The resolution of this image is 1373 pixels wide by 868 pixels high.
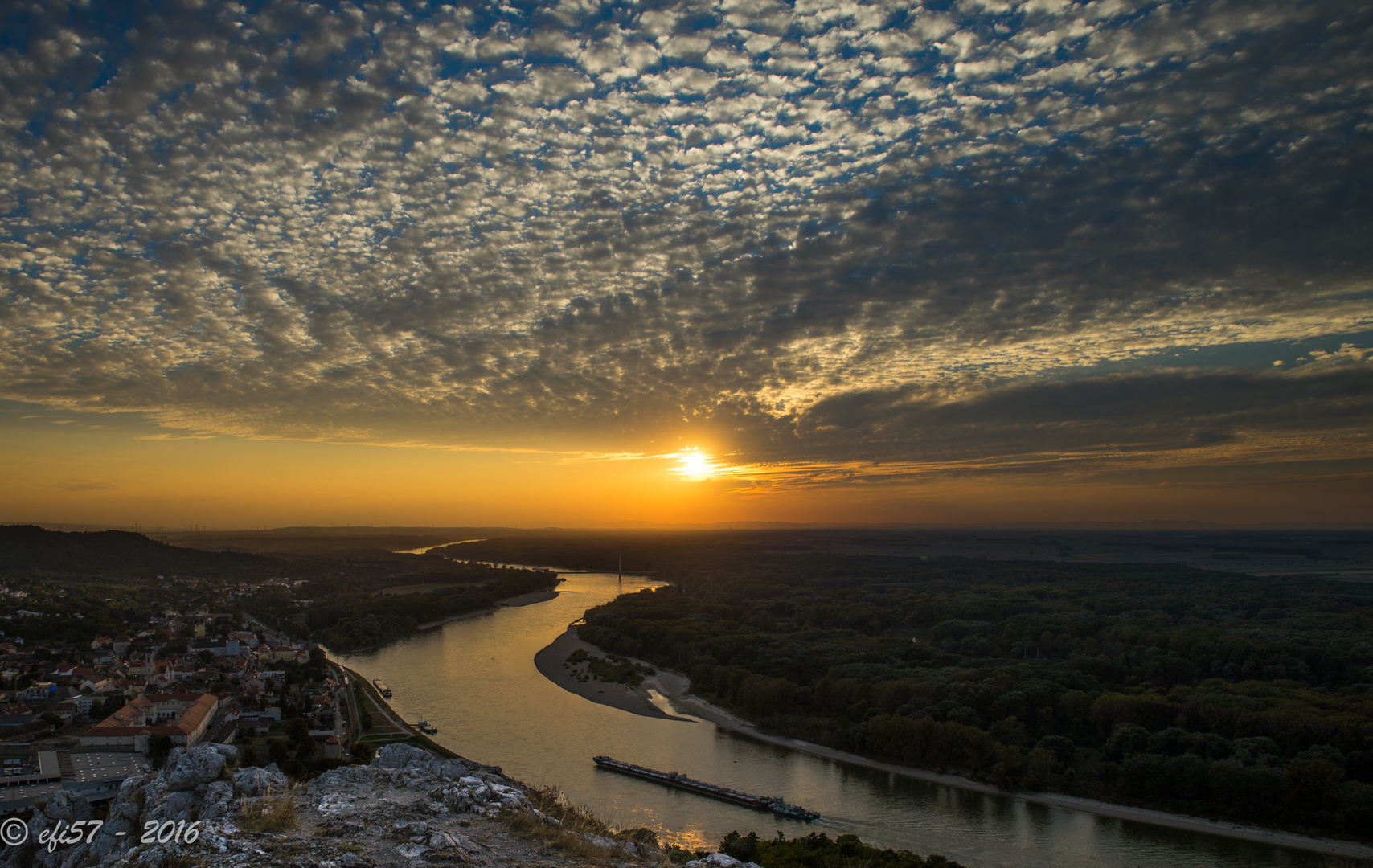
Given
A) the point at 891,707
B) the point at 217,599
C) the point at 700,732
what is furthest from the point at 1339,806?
the point at 217,599

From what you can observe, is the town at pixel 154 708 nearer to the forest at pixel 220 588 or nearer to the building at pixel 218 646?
the building at pixel 218 646

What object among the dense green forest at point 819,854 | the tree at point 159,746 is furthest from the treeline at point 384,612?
the dense green forest at point 819,854

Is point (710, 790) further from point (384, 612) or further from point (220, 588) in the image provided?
point (220, 588)

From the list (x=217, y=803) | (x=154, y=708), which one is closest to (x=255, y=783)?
(x=217, y=803)

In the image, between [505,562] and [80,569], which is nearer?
[80,569]

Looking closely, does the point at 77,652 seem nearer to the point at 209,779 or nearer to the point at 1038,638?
the point at 209,779

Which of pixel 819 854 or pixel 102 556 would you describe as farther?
pixel 102 556
